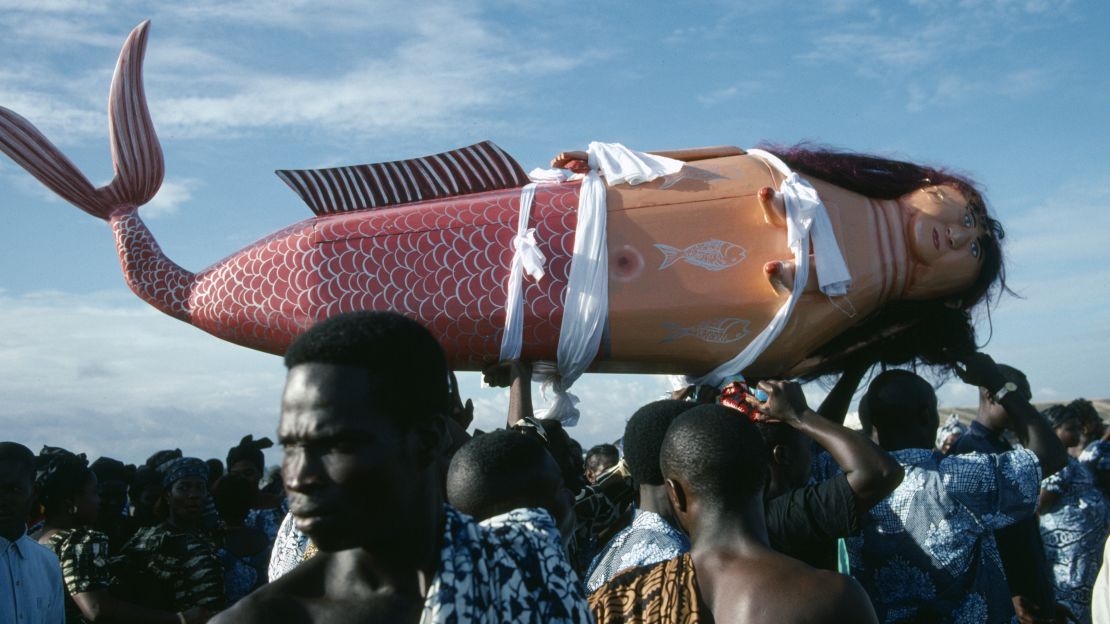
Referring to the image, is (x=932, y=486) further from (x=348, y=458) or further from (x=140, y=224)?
(x=140, y=224)

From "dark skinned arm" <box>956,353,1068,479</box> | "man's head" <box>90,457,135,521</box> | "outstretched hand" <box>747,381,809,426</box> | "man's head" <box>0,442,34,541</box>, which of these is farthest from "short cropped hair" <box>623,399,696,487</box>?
"man's head" <box>90,457,135,521</box>

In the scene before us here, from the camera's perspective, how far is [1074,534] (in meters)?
4.79

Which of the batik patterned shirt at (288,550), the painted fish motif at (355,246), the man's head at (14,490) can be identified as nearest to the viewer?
the batik patterned shirt at (288,550)

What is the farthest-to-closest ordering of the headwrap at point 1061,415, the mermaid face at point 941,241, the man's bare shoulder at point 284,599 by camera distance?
the headwrap at point 1061,415 → the mermaid face at point 941,241 → the man's bare shoulder at point 284,599

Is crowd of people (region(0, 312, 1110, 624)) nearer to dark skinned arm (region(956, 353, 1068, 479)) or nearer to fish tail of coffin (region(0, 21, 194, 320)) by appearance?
dark skinned arm (region(956, 353, 1068, 479))

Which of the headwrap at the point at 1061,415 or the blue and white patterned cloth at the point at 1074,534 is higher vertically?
the headwrap at the point at 1061,415

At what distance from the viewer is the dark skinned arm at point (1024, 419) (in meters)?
3.47

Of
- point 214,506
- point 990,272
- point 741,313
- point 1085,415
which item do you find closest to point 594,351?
point 741,313

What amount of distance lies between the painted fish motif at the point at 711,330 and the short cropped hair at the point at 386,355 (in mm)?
2320

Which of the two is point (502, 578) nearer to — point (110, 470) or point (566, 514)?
point (566, 514)

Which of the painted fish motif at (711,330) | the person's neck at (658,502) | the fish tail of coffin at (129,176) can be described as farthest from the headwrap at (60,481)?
the person's neck at (658,502)

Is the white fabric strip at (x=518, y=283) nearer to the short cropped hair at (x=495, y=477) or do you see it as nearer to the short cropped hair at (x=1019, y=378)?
the short cropped hair at (x=495, y=477)

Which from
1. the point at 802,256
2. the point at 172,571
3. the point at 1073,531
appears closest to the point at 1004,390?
the point at 802,256

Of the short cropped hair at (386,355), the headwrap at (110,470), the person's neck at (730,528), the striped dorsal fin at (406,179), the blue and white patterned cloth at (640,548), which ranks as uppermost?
the striped dorsal fin at (406,179)
